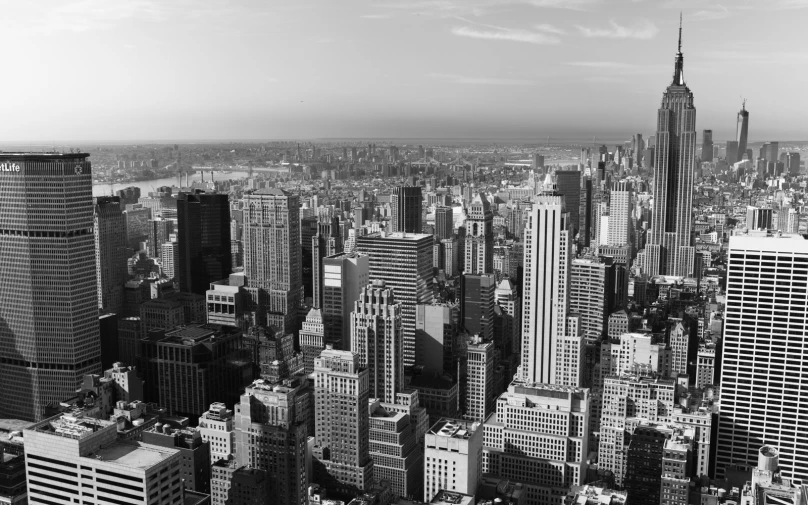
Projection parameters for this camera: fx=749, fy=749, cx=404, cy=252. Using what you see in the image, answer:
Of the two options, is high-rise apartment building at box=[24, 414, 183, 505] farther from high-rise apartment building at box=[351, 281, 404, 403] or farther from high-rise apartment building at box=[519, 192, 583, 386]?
high-rise apartment building at box=[519, 192, 583, 386]

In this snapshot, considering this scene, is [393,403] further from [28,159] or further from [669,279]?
[669,279]

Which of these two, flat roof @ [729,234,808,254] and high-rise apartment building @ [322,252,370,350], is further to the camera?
high-rise apartment building @ [322,252,370,350]

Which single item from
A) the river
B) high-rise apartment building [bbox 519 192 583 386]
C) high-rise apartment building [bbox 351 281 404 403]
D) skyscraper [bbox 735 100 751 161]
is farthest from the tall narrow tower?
the river

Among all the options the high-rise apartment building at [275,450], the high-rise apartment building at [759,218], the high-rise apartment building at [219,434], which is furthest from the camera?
the high-rise apartment building at [759,218]

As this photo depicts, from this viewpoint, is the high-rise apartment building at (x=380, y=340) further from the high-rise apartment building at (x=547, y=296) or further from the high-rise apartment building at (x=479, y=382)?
the high-rise apartment building at (x=547, y=296)

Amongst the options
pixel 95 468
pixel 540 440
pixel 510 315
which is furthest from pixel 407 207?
pixel 95 468

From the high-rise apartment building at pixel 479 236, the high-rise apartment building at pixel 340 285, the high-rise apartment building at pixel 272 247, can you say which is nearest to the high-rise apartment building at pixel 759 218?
the high-rise apartment building at pixel 479 236

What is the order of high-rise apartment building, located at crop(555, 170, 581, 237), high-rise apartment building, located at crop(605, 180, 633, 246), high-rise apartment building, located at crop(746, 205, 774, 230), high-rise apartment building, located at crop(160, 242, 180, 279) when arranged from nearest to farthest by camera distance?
high-rise apartment building, located at crop(746, 205, 774, 230) < high-rise apartment building, located at crop(555, 170, 581, 237) < high-rise apartment building, located at crop(160, 242, 180, 279) < high-rise apartment building, located at crop(605, 180, 633, 246)

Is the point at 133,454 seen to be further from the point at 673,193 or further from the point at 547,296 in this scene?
the point at 673,193
